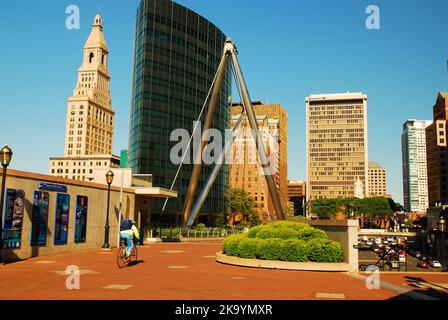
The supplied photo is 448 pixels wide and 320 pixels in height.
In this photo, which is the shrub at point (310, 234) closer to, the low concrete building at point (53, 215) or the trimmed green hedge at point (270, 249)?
the trimmed green hedge at point (270, 249)

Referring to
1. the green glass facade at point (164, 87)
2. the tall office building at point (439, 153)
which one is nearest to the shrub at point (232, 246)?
the green glass facade at point (164, 87)

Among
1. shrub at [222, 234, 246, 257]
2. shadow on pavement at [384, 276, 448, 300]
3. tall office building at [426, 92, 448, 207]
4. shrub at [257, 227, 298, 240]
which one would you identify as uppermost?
tall office building at [426, 92, 448, 207]

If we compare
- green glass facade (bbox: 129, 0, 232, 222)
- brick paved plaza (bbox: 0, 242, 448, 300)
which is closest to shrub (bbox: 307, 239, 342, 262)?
brick paved plaza (bbox: 0, 242, 448, 300)

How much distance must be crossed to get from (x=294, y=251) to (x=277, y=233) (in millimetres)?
2065

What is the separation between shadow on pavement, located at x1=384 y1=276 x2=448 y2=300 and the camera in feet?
40.0

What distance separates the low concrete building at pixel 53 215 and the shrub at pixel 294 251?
12.7 meters

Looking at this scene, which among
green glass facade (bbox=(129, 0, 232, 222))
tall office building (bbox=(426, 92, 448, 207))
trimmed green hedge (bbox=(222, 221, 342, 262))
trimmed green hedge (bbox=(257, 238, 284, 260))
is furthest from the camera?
tall office building (bbox=(426, 92, 448, 207))

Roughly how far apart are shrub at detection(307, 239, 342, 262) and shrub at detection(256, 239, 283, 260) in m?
1.35

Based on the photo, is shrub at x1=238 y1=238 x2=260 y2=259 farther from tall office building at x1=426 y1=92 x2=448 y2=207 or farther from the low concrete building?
tall office building at x1=426 y1=92 x2=448 y2=207

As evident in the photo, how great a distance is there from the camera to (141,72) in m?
85.0

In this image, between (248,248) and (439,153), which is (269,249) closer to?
(248,248)

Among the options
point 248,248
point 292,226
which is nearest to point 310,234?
point 292,226

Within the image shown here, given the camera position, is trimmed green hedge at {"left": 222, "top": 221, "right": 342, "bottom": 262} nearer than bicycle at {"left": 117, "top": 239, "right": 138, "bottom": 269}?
No

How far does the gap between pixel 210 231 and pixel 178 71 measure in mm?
47395
